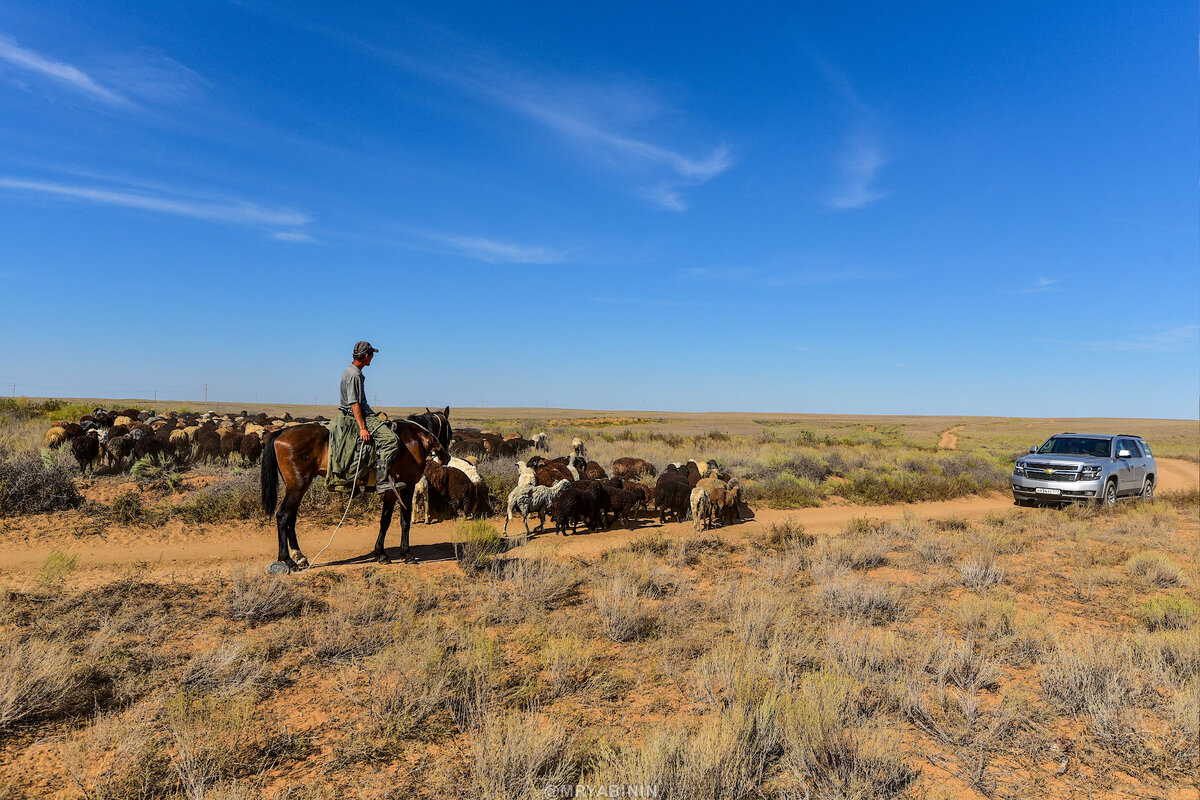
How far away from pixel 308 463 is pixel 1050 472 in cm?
1758

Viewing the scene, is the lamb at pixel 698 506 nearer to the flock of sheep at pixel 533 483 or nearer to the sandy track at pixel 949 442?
A: the flock of sheep at pixel 533 483

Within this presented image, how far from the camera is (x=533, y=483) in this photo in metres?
12.3

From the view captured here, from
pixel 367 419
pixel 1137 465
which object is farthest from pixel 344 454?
pixel 1137 465

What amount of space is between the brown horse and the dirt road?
0.72 metres

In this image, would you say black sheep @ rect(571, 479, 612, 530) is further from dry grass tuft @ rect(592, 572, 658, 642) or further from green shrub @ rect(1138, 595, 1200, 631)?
green shrub @ rect(1138, 595, 1200, 631)

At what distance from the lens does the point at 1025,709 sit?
4.69 metres

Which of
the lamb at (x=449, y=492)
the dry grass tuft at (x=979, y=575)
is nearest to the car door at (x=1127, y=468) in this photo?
the dry grass tuft at (x=979, y=575)

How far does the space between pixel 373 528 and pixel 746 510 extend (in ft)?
29.1

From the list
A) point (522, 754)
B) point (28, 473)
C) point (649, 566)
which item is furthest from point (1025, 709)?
point (28, 473)

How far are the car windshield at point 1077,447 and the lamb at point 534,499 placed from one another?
13890 mm

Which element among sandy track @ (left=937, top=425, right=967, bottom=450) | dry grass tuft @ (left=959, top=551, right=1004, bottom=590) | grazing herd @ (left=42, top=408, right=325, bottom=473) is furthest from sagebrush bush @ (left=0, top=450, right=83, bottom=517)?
sandy track @ (left=937, top=425, right=967, bottom=450)

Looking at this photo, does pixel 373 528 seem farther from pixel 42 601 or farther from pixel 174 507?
pixel 42 601

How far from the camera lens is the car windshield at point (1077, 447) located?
50.1 feet

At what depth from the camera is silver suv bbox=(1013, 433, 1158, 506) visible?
47.5 feet
